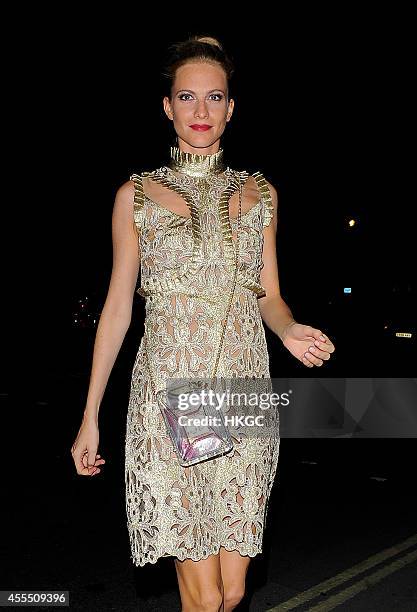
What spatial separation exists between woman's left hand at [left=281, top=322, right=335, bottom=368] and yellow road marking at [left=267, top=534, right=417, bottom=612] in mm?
2323

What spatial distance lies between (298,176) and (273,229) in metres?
25.9

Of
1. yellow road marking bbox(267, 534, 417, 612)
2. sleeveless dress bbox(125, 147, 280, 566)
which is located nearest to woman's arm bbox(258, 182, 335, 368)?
sleeveless dress bbox(125, 147, 280, 566)

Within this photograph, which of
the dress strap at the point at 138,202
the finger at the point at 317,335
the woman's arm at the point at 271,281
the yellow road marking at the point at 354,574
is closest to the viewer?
the finger at the point at 317,335

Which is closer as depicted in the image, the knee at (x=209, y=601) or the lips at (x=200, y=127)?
the knee at (x=209, y=601)

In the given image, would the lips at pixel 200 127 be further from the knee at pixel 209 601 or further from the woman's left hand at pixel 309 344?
the knee at pixel 209 601

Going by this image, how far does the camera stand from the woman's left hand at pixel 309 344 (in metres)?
2.21

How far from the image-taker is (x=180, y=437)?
224 centimetres

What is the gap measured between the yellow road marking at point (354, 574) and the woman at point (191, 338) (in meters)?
1.80

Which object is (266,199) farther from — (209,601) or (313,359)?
(209,601)

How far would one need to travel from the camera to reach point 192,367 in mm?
2379

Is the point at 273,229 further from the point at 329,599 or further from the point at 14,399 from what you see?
the point at 14,399

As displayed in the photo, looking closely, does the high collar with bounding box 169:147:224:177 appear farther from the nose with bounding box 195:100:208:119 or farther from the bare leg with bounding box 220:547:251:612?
the bare leg with bounding box 220:547:251:612

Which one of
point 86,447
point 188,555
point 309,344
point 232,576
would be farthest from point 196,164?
point 232,576

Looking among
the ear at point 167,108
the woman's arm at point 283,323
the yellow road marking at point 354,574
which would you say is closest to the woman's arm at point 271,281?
the woman's arm at point 283,323
